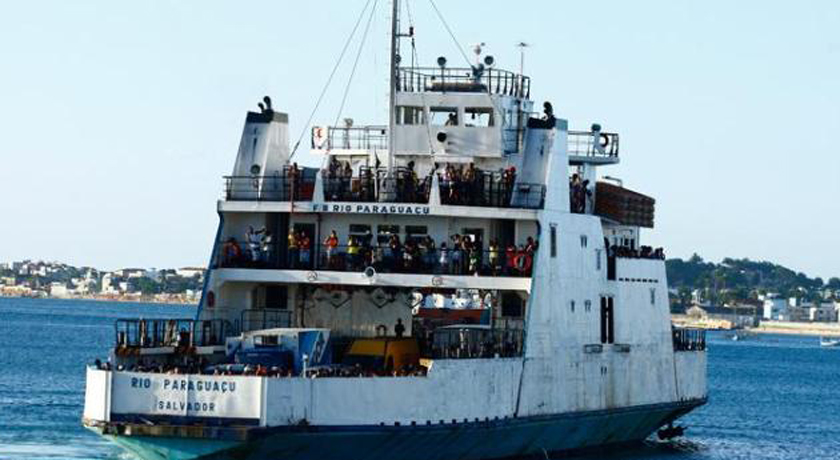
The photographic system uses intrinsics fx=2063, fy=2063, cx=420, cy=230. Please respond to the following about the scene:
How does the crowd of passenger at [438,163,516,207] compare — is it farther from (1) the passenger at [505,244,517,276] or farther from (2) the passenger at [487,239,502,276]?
(1) the passenger at [505,244,517,276]

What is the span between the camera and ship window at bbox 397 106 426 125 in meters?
40.5

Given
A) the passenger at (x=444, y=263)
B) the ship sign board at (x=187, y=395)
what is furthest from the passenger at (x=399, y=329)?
the ship sign board at (x=187, y=395)

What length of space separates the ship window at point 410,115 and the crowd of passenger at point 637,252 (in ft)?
16.7

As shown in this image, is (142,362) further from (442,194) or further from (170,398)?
(442,194)

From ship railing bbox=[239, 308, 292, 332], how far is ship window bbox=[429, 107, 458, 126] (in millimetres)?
4975

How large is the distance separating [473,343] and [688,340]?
12.7 metres

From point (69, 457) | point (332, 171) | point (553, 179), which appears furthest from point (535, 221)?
point (69, 457)

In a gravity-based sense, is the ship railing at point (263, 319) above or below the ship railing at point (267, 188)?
below

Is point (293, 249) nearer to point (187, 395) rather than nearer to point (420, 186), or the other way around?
point (420, 186)

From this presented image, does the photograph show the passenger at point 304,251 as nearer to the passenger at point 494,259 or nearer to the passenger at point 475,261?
the passenger at point 475,261

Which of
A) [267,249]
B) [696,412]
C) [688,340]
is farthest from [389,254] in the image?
[696,412]

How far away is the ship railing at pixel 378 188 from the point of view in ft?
123

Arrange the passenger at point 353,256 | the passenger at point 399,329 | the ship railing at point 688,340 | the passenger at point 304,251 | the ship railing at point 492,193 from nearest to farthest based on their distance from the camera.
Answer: the passenger at point 353,256 < the passenger at point 304,251 < the ship railing at point 492,193 < the passenger at point 399,329 < the ship railing at point 688,340

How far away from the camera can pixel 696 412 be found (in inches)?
2377
